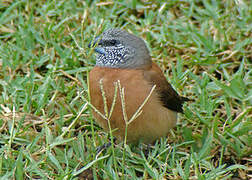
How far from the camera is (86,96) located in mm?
4277

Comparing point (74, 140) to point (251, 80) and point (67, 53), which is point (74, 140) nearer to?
point (67, 53)

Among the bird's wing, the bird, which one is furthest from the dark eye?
the bird's wing

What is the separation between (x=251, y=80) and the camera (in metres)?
4.86

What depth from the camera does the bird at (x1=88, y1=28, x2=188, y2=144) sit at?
375 cm

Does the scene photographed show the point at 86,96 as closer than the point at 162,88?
No

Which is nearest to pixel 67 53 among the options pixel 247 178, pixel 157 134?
pixel 157 134

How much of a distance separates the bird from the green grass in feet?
0.57

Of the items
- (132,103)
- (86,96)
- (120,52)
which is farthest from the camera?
(86,96)

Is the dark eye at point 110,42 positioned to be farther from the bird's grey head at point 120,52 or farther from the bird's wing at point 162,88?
the bird's wing at point 162,88

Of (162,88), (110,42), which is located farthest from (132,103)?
(110,42)

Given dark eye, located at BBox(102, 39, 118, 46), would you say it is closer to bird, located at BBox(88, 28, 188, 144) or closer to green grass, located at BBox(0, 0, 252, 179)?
bird, located at BBox(88, 28, 188, 144)

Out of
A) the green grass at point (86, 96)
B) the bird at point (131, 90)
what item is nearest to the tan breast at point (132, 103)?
the bird at point (131, 90)

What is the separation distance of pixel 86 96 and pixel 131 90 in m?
0.70

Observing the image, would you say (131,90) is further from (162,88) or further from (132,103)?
(162,88)
